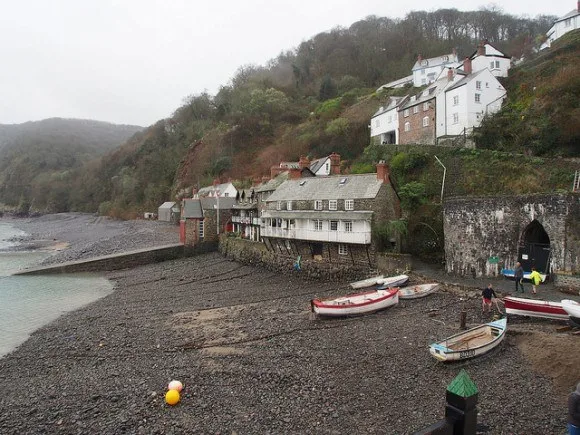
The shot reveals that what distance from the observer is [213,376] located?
477 inches

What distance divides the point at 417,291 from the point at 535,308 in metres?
5.37

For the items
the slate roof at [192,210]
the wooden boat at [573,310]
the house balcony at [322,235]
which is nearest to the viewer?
the wooden boat at [573,310]

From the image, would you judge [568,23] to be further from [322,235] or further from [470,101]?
[322,235]

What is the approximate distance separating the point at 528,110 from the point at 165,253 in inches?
1277

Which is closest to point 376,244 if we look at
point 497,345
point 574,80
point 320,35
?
point 497,345

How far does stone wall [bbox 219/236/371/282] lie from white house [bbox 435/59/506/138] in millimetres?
15306

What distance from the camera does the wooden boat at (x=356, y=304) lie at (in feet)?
55.5

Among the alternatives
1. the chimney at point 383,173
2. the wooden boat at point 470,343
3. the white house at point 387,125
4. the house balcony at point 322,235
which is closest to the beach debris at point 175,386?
the wooden boat at point 470,343

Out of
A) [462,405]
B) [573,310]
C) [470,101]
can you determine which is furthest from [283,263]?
[462,405]

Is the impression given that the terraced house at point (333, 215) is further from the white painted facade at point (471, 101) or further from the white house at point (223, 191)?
the white house at point (223, 191)

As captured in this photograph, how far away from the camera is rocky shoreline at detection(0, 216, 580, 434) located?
9625 mm

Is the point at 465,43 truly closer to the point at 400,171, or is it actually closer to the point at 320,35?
the point at 320,35

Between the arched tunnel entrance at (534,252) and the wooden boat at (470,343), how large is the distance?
266 inches

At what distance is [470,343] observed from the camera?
12.5 metres
